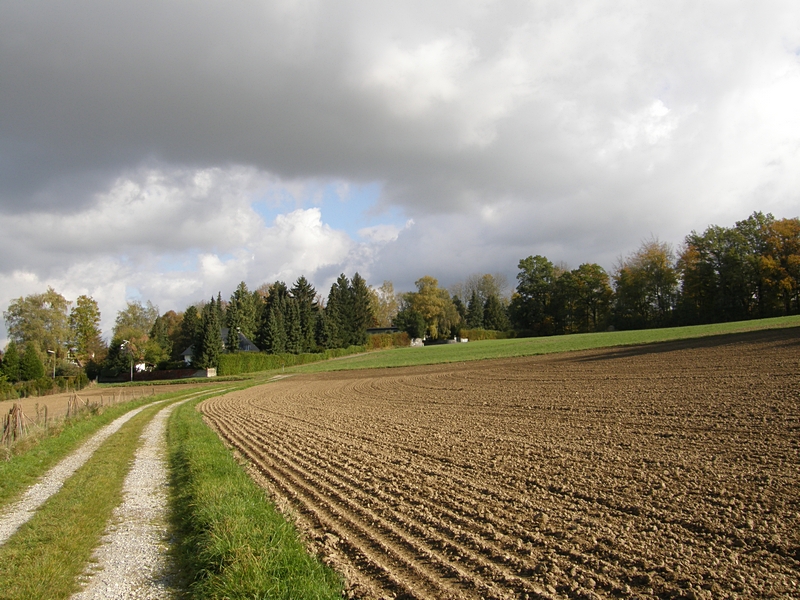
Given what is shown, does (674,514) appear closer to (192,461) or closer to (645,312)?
(192,461)

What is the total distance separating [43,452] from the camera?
620 inches

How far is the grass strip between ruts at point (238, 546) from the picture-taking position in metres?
5.45

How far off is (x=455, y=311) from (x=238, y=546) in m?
112

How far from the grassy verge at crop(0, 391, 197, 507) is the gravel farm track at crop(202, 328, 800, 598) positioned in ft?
15.7

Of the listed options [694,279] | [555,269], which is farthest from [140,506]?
[555,269]

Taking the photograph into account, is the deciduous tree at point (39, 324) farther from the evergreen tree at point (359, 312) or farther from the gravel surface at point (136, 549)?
the gravel surface at point (136, 549)

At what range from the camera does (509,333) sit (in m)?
108

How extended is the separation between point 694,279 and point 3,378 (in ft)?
323

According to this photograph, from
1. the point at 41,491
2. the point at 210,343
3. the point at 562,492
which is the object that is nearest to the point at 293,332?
the point at 210,343

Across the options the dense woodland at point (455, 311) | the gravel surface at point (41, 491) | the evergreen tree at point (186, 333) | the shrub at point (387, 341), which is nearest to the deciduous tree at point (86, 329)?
the dense woodland at point (455, 311)

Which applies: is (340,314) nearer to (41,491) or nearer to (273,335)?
(273,335)

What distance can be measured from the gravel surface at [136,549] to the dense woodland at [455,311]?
195 ft

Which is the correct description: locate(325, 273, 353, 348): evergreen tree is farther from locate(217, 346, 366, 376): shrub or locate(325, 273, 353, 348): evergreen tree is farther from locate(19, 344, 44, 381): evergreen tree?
locate(19, 344, 44, 381): evergreen tree

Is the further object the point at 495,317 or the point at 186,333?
the point at 495,317
